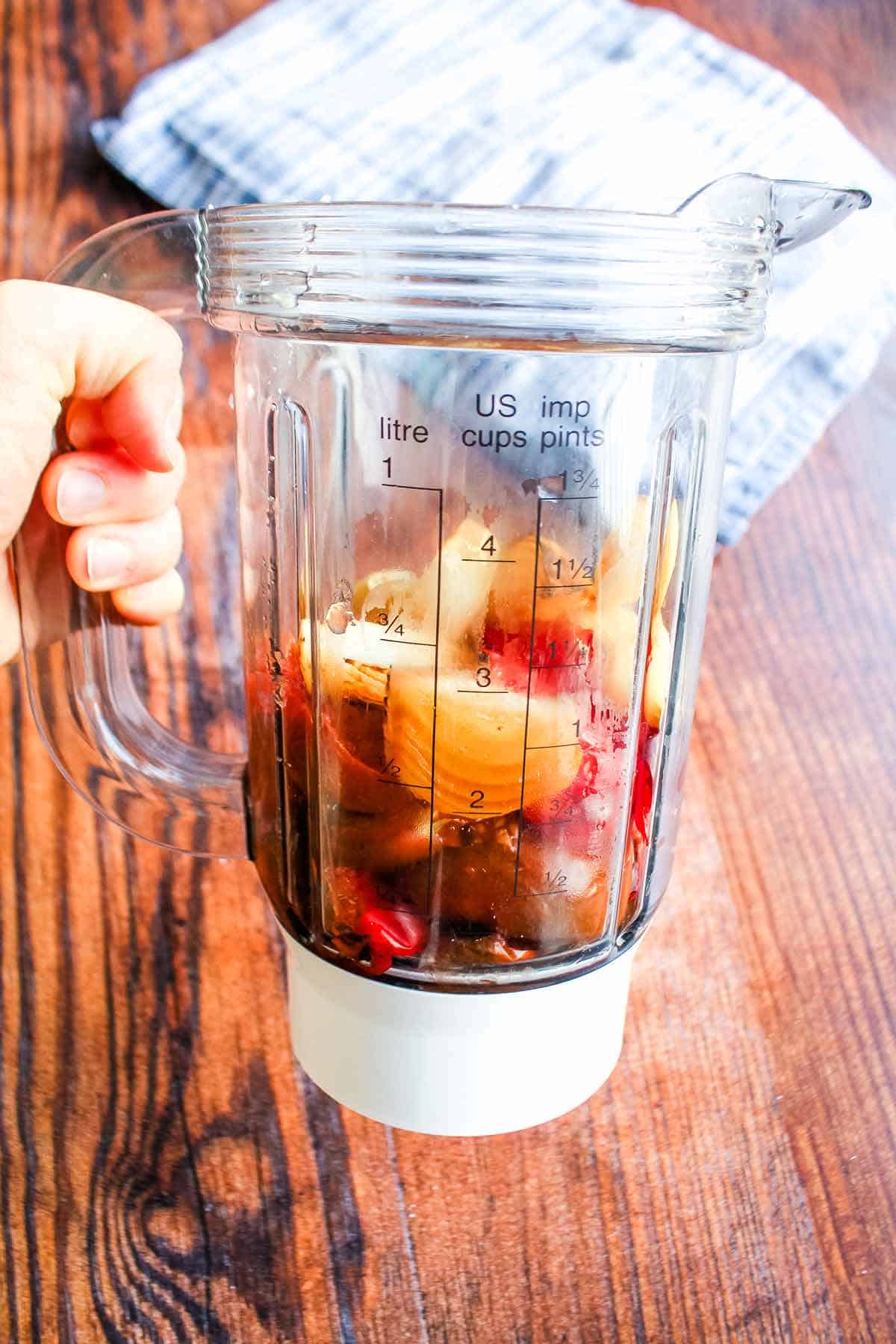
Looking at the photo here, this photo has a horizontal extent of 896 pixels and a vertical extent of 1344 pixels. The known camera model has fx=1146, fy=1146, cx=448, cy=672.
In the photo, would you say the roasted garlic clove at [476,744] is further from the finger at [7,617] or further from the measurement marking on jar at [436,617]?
the finger at [7,617]

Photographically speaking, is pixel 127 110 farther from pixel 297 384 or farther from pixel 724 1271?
pixel 724 1271

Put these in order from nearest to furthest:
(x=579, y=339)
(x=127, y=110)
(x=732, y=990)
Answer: (x=579, y=339) → (x=732, y=990) → (x=127, y=110)

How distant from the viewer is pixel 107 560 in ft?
1.42

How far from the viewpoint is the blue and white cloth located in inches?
24.8

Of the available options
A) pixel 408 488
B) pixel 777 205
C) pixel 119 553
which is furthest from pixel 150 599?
pixel 777 205

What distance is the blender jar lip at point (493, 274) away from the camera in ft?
1.06

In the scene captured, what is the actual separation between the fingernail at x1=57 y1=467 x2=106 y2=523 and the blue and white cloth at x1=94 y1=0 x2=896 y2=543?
0.89 feet

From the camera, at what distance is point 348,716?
0.37m

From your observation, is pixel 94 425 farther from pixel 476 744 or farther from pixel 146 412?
pixel 476 744

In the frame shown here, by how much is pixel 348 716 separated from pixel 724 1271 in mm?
253

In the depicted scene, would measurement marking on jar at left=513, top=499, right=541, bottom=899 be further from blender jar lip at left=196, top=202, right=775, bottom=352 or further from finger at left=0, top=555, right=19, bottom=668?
finger at left=0, top=555, right=19, bottom=668

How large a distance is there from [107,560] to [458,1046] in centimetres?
22

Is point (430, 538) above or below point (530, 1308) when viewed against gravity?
above

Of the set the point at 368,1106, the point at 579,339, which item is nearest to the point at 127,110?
the point at 579,339
